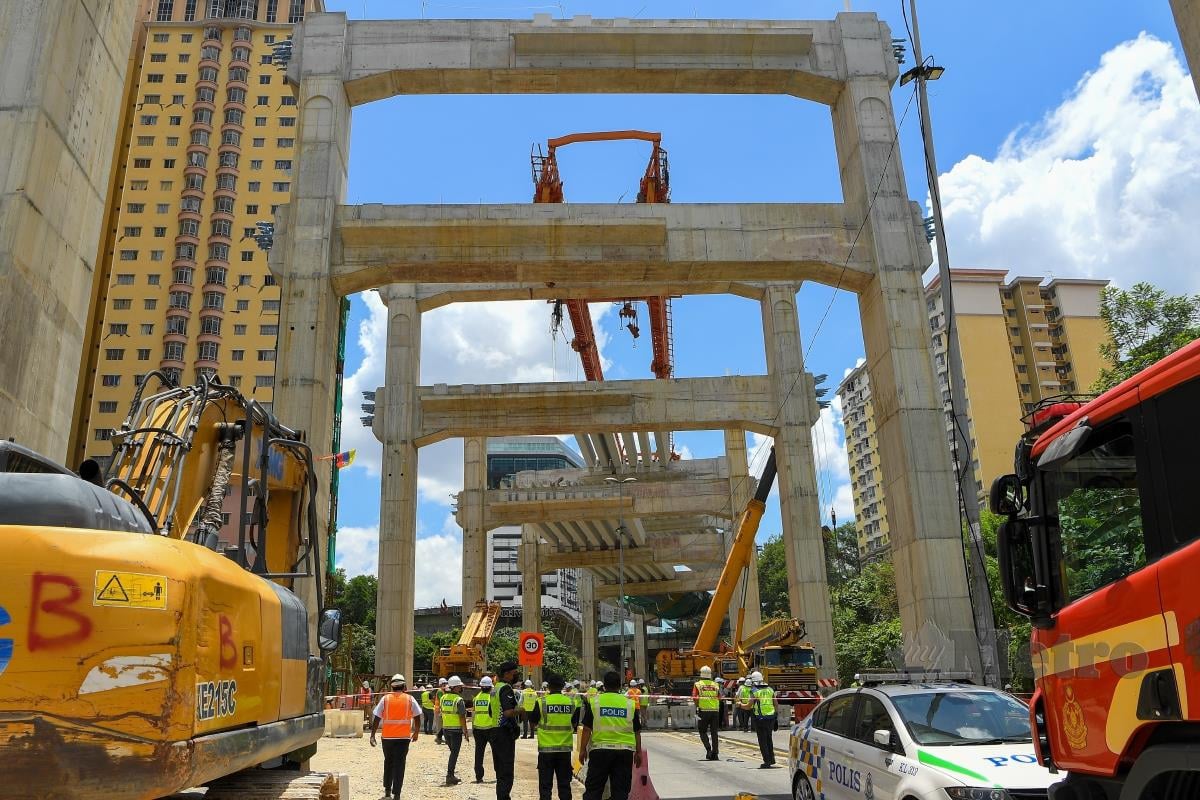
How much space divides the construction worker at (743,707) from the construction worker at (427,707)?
353 inches

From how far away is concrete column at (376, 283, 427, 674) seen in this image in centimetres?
2956

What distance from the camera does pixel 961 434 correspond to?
12.6 meters

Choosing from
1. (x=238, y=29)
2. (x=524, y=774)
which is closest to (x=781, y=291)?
(x=524, y=774)

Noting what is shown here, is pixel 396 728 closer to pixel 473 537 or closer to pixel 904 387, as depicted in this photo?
pixel 904 387

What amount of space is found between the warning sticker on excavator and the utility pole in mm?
10260

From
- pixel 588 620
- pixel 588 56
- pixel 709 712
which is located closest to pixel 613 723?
pixel 709 712

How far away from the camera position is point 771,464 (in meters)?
38.1

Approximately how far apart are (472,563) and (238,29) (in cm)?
5919

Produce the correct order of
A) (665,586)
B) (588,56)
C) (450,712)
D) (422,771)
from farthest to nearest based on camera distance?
1. (665,586)
2. (588,56)
3. (422,771)
4. (450,712)

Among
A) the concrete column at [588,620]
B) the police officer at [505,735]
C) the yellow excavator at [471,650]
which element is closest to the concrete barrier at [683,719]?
the yellow excavator at [471,650]

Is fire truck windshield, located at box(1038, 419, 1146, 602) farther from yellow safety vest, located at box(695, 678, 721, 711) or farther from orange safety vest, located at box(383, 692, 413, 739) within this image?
yellow safety vest, located at box(695, 678, 721, 711)

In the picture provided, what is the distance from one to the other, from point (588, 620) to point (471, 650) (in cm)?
3635

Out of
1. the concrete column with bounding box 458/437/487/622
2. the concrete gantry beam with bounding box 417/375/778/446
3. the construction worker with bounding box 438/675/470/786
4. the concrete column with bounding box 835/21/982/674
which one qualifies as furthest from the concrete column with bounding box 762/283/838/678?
the construction worker with bounding box 438/675/470/786

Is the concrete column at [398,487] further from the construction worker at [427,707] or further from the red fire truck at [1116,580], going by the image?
the red fire truck at [1116,580]
